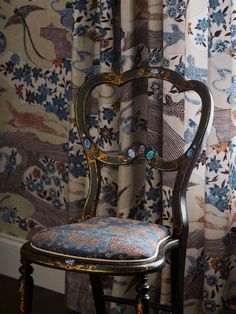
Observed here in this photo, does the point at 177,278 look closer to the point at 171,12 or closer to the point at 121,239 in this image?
the point at 121,239

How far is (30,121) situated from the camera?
9.00ft

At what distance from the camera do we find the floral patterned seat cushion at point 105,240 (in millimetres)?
1553

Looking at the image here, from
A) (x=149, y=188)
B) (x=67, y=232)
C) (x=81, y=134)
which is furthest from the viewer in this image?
(x=149, y=188)

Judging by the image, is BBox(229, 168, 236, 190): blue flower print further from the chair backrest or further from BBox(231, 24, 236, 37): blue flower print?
BBox(231, 24, 236, 37): blue flower print

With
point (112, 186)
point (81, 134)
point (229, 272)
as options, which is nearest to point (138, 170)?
point (112, 186)

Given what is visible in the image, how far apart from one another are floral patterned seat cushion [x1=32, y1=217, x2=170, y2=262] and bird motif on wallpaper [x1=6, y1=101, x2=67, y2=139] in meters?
0.96

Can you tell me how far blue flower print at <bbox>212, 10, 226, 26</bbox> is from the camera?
198 centimetres

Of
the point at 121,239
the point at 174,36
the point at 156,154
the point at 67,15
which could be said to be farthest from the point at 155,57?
the point at 121,239

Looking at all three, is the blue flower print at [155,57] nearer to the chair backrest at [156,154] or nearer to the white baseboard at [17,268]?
the chair backrest at [156,154]

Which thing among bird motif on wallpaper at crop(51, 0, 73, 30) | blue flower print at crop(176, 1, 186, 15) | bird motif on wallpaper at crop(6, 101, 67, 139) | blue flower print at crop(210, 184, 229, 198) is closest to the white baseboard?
bird motif on wallpaper at crop(6, 101, 67, 139)

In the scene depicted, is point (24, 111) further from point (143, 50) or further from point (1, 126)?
point (143, 50)

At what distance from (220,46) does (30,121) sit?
109cm

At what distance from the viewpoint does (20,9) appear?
2.72 meters

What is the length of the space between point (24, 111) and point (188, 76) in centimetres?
101
